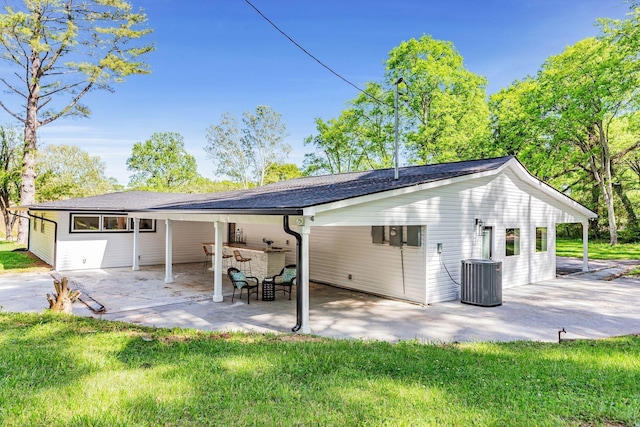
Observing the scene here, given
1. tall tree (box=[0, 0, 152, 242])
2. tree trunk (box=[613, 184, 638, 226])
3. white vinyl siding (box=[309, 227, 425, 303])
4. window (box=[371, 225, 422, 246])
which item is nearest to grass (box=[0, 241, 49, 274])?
tall tree (box=[0, 0, 152, 242])

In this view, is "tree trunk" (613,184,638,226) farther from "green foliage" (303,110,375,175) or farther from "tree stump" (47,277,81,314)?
"tree stump" (47,277,81,314)

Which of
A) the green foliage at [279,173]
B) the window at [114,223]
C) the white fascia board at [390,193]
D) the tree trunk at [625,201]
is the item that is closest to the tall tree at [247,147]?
the green foliage at [279,173]

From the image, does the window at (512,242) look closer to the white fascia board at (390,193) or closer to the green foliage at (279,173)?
the white fascia board at (390,193)

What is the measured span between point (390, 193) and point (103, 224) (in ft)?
38.3

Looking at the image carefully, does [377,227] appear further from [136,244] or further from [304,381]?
[136,244]

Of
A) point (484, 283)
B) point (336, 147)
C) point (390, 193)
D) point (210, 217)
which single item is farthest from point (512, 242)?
→ point (336, 147)

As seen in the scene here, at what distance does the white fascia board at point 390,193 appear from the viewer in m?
6.15

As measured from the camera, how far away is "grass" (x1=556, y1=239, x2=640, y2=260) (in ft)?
58.4

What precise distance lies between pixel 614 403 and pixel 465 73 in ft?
83.6

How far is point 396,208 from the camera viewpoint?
779cm

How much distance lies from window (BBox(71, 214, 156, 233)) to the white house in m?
0.04

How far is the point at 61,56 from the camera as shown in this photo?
2111 cm

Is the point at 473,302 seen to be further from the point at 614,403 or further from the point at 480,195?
the point at 614,403

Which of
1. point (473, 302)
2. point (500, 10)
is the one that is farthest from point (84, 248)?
point (500, 10)
